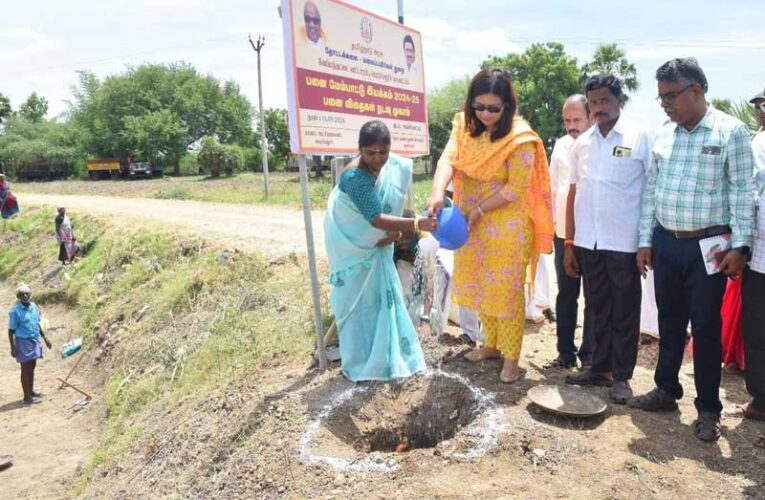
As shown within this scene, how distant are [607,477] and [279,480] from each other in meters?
1.61

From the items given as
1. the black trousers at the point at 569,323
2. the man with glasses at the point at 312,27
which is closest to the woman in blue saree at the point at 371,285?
the man with glasses at the point at 312,27

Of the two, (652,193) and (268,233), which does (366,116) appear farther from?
(268,233)

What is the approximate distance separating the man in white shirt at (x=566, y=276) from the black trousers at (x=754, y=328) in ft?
2.81

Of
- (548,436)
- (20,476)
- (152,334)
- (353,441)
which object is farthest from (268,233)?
(548,436)

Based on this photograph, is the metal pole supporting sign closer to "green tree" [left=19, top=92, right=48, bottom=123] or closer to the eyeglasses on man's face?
the eyeglasses on man's face

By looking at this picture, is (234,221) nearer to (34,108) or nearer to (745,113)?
(745,113)

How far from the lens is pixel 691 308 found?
3.03 meters

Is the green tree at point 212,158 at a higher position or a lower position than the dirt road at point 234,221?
higher

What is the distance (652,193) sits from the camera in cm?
311

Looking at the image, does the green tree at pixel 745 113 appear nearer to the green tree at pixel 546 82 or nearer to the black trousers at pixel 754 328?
the black trousers at pixel 754 328

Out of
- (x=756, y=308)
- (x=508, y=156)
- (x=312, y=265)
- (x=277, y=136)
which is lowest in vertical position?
(x=756, y=308)

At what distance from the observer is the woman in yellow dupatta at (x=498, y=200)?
11.0 ft

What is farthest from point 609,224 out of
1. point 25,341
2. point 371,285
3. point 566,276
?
point 25,341

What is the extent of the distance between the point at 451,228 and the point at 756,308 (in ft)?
5.44
